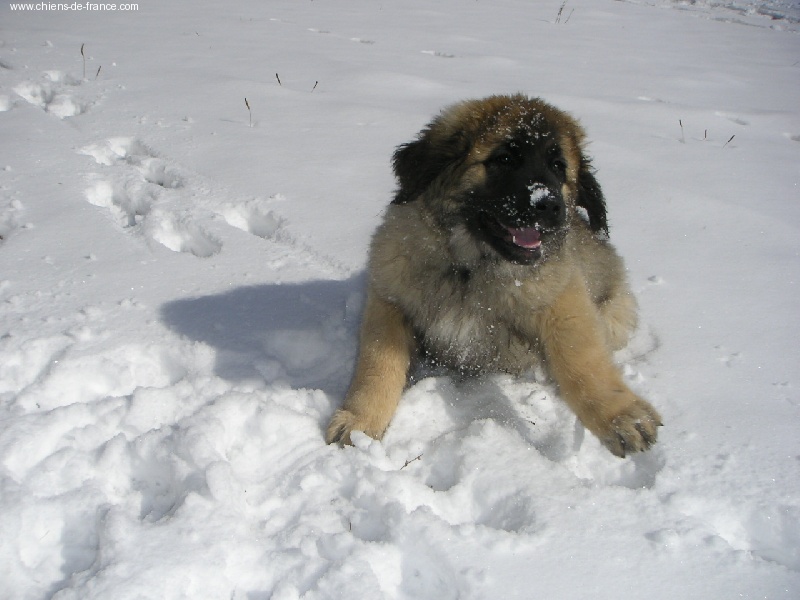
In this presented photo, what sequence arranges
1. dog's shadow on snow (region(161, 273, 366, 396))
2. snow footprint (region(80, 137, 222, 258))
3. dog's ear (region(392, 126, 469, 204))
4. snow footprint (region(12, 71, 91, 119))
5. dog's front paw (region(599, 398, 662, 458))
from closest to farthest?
dog's front paw (region(599, 398, 662, 458))
dog's ear (region(392, 126, 469, 204))
dog's shadow on snow (region(161, 273, 366, 396))
snow footprint (region(80, 137, 222, 258))
snow footprint (region(12, 71, 91, 119))

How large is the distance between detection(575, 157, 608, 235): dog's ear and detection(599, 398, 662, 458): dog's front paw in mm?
801

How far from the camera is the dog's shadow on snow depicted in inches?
84.4

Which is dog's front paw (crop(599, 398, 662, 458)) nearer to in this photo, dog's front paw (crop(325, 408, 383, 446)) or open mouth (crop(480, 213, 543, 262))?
open mouth (crop(480, 213, 543, 262))

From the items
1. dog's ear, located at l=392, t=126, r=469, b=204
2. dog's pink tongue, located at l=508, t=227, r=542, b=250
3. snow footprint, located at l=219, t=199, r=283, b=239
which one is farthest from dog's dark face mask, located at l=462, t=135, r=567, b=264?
snow footprint, located at l=219, t=199, r=283, b=239

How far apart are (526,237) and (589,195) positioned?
1.61 feet

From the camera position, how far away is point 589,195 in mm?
2244

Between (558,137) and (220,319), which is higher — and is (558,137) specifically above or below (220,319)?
above

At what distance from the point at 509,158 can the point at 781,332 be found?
1.32m

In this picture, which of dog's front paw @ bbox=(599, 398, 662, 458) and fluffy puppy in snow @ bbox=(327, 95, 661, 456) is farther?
fluffy puppy in snow @ bbox=(327, 95, 661, 456)

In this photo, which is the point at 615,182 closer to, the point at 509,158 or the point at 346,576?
the point at 509,158

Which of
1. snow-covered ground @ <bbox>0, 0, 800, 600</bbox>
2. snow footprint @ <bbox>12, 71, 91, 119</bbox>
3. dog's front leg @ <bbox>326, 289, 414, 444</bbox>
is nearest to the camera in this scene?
snow-covered ground @ <bbox>0, 0, 800, 600</bbox>

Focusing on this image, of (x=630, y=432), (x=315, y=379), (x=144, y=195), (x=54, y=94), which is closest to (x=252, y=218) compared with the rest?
(x=144, y=195)

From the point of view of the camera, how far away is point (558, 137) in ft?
6.86

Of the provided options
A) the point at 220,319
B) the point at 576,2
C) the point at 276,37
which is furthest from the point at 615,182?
the point at 576,2
